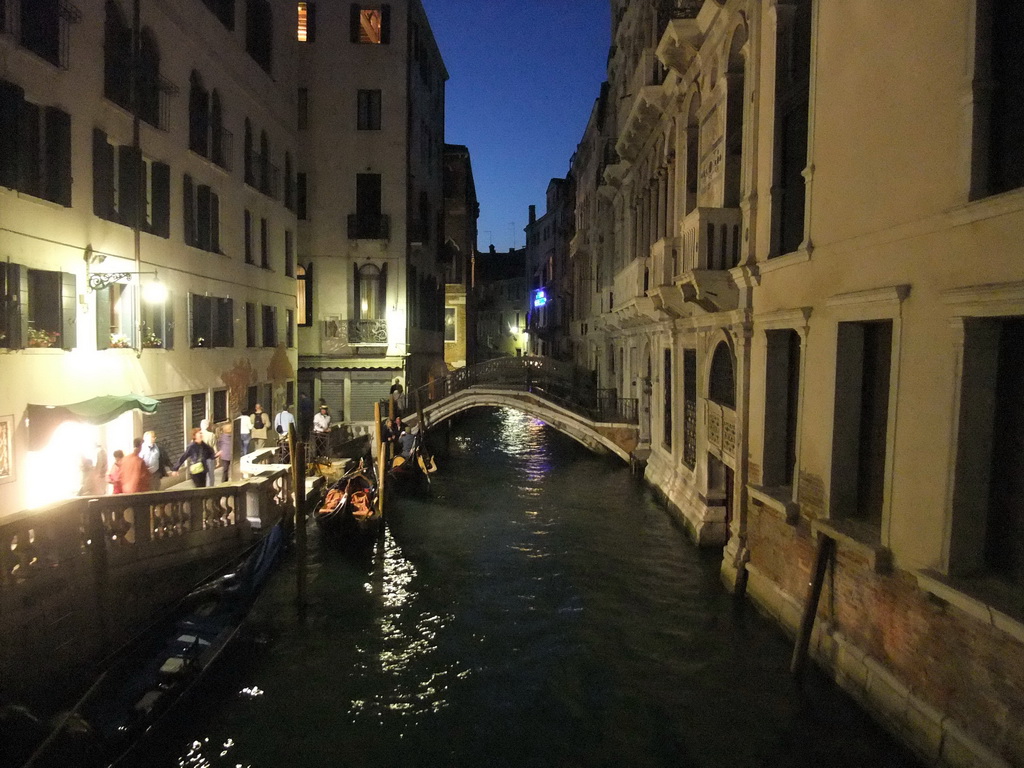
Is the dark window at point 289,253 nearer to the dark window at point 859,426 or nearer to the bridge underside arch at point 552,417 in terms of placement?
the bridge underside arch at point 552,417

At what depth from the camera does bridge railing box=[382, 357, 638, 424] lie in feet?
64.0

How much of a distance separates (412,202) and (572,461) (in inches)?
372

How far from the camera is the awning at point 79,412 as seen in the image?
874cm

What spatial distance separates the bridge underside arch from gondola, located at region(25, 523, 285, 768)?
416 inches

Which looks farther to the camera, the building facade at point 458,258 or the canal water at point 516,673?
the building facade at point 458,258

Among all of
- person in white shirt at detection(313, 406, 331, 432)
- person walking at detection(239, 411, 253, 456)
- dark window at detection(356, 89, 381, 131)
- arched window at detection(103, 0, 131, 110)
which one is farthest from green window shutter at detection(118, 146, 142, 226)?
dark window at detection(356, 89, 381, 131)

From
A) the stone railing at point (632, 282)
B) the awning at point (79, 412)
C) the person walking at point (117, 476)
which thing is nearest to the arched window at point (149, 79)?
the awning at point (79, 412)

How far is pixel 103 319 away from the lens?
1045 cm

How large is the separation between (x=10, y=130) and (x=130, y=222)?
2892mm

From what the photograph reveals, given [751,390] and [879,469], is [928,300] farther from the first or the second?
[751,390]

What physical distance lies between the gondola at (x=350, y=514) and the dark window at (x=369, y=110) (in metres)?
12.8

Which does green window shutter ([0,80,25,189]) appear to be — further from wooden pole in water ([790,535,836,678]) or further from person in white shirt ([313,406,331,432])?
wooden pole in water ([790,535,836,678])

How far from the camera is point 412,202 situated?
2258 cm

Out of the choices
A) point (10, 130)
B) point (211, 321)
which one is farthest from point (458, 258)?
point (10, 130)
